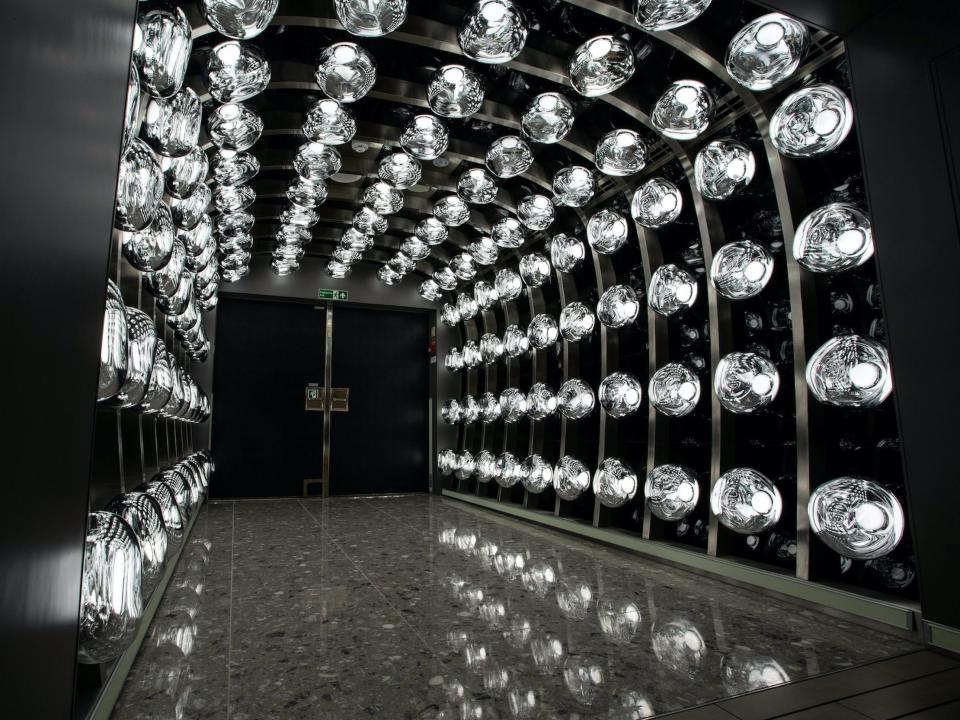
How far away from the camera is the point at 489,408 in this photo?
21.9ft

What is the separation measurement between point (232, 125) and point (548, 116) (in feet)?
5.42

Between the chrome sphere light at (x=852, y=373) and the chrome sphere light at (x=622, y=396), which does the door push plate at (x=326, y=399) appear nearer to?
the chrome sphere light at (x=622, y=396)

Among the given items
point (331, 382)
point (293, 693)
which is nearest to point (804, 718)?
point (293, 693)

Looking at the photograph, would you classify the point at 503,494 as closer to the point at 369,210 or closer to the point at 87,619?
the point at 369,210

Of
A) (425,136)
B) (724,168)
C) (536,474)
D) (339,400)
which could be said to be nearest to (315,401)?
(339,400)

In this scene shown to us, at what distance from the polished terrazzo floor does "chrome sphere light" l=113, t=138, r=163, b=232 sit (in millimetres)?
1493

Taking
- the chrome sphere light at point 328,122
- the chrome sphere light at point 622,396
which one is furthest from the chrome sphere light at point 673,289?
the chrome sphere light at point 328,122

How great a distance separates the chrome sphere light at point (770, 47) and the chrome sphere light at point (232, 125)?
7.76 ft

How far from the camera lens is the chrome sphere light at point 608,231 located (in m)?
3.72

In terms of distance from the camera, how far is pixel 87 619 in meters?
1.29

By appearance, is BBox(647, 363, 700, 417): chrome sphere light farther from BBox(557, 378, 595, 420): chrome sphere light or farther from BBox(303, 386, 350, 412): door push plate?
BBox(303, 386, 350, 412): door push plate

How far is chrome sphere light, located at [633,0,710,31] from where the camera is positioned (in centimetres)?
217

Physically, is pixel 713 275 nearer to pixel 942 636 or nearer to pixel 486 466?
pixel 942 636

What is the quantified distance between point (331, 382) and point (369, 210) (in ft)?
13.1
